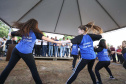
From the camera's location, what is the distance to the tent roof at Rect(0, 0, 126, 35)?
5723 millimetres

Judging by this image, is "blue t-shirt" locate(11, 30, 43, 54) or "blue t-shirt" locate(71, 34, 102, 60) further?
"blue t-shirt" locate(71, 34, 102, 60)

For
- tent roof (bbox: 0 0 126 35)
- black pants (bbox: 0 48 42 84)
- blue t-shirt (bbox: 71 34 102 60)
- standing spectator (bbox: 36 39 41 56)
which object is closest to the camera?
black pants (bbox: 0 48 42 84)

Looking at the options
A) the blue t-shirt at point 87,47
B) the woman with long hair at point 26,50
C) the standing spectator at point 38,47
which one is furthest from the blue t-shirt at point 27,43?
the standing spectator at point 38,47

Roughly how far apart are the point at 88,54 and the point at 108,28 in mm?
6516

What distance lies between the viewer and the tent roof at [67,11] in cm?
572

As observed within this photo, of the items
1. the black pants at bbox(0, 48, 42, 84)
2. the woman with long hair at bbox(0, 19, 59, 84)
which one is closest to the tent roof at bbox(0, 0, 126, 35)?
the woman with long hair at bbox(0, 19, 59, 84)

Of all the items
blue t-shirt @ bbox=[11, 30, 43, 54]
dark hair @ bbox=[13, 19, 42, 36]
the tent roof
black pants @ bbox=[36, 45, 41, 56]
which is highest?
the tent roof

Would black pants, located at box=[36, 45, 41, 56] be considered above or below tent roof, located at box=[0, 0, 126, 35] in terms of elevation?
below

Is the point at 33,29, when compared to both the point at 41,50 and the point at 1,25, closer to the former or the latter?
the point at 41,50

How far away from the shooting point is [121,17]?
5980 mm

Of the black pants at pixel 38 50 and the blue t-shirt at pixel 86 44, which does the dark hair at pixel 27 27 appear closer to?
the blue t-shirt at pixel 86 44

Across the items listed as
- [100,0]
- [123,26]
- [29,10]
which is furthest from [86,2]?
[29,10]

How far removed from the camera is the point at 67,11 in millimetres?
7023

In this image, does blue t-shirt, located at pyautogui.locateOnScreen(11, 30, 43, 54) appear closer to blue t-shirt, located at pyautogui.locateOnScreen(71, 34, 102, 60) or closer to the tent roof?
blue t-shirt, located at pyautogui.locateOnScreen(71, 34, 102, 60)
